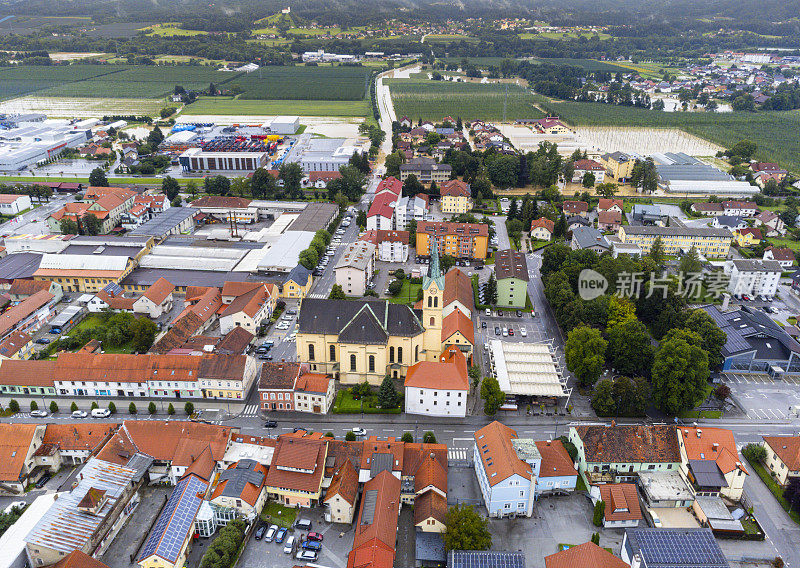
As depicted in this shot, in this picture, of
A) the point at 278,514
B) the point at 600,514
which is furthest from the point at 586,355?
the point at 278,514

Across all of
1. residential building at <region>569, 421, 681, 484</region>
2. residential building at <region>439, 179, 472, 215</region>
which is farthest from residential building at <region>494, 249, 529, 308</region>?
residential building at <region>439, 179, 472, 215</region>

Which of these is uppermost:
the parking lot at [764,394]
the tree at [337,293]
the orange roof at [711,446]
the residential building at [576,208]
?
the residential building at [576,208]

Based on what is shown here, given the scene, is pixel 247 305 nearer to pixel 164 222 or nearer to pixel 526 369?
pixel 526 369

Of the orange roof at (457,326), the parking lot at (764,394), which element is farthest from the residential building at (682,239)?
the orange roof at (457,326)

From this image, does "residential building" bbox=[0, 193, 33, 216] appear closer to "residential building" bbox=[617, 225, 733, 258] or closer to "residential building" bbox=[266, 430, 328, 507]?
"residential building" bbox=[266, 430, 328, 507]

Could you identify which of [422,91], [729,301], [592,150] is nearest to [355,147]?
[592,150]

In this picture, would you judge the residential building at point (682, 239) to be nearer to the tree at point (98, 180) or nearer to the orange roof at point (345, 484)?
the orange roof at point (345, 484)

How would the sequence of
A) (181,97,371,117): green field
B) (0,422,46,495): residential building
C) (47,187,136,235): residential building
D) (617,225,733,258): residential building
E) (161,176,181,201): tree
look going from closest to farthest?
(0,422,46,495): residential building
(617,225,733,258): residential building
(47,187,136,235): residential building
(161,176,181,201): tree
(181,97,371,117): green field
